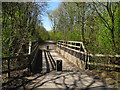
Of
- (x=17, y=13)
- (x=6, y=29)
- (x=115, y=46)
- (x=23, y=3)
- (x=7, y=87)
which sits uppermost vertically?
(x=23, y=3)

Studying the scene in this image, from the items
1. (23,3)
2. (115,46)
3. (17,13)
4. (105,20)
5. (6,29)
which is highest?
(23,3)

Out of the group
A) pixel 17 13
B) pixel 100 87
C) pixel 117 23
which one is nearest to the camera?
pixel 100 87

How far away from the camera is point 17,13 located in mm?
6078

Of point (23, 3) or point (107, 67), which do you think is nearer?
point (107, 67)

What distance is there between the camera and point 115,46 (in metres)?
5.10

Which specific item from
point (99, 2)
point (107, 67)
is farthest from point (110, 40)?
point (99, 2)

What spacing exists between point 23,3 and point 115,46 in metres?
4.38

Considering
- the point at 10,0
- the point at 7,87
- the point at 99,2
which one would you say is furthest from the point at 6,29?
the point at 99,2

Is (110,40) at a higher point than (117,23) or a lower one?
lower

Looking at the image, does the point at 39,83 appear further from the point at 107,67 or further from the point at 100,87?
the point at 107,67

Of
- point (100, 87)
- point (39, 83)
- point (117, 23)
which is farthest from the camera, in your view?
point (117, 23)

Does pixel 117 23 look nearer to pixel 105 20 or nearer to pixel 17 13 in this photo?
pixel 105 20

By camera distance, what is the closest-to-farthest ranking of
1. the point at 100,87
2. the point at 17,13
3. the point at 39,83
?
1. the point at 100,87
2. the point at 39,83
3. the point at 17,13

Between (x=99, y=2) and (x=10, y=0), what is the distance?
3.51 m
